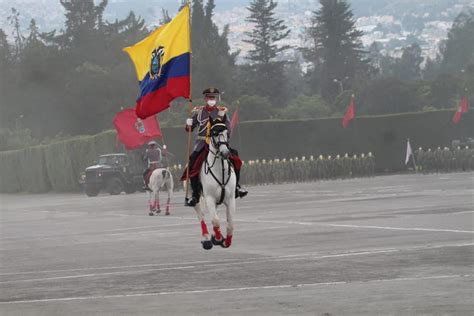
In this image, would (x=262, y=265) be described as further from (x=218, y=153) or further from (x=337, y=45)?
(x=337, y=45)

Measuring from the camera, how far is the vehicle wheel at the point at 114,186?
187ft

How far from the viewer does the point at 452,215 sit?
23766mm

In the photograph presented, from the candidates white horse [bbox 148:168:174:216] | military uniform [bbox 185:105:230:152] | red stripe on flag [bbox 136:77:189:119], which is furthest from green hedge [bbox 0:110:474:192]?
military uniform [bbox 185:105:230:152]

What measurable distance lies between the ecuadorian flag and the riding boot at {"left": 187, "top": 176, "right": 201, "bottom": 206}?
74.7 inches

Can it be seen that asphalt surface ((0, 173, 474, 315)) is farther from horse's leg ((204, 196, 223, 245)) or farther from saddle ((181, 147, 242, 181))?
saddle ((181, 147, 242, 181))

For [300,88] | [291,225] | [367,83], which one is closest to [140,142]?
[291,225]

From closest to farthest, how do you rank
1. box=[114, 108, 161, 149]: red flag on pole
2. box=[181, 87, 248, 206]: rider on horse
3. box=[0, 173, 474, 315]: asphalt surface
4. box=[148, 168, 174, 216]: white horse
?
1. box=[0, 173, 474, 315]: asphalt surface
2. box=[181, 87, 248, 206]: rider on horse
3. box=[148, 168, 174, 216]: white horse
4. box=[114, 108, 161, 149]: red flag on pole

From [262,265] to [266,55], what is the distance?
4593 inches

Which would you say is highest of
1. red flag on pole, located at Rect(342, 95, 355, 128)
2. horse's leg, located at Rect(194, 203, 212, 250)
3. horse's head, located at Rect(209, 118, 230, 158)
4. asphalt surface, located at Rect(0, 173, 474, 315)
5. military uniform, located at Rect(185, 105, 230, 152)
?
red flag on pole, located at Rect(342, 95, 355, 128)

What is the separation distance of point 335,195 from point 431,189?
312 cm

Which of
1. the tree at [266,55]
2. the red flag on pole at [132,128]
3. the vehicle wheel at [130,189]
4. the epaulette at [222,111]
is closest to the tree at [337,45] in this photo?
the tree at [266,55]

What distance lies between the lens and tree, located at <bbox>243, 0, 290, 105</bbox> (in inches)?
4909

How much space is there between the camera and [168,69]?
18875 millimetres

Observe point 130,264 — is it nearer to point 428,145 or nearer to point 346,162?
point 346,162
